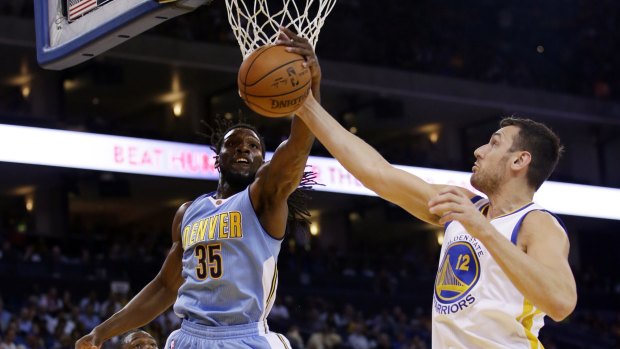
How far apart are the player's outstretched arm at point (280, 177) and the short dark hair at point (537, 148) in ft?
2.92

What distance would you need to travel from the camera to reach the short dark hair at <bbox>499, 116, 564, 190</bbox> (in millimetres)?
3475

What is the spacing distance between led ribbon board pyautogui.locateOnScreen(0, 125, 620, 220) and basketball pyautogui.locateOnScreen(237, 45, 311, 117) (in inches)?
372

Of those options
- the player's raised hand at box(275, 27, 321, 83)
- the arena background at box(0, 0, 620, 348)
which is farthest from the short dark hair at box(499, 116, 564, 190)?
the arena background at box(0, 0, 620, 348)

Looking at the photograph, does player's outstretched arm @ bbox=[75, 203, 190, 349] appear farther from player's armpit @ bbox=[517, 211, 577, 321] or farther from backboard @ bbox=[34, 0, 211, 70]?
player's armpit @ bbox=[517, 211, 577, 321]

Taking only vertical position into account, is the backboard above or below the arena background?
above

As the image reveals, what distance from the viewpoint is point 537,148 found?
3.48 meters

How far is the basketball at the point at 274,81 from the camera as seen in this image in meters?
3.80

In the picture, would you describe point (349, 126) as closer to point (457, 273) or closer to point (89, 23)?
point (89, 23)

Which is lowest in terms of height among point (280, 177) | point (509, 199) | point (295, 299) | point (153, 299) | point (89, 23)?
point (295, 299)

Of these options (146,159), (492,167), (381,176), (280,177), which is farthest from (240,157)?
(146,159)

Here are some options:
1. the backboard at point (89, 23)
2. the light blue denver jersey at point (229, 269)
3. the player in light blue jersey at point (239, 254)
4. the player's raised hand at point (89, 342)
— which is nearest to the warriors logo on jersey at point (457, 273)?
the player in light blue jersey at point (239, 254)

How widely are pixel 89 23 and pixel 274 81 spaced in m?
1.10

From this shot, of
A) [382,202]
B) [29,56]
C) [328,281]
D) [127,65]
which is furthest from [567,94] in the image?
[29,56]

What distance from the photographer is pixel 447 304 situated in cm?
336
